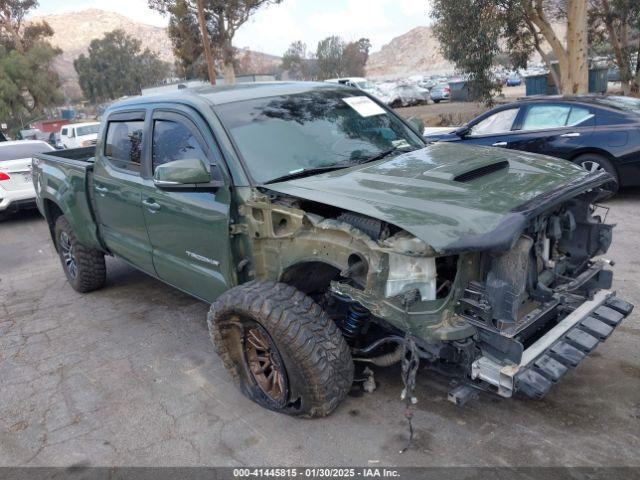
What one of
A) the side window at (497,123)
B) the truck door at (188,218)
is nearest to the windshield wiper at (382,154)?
the truck door at (188,218)

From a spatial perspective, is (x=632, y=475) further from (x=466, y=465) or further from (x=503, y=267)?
(x=503, y=267)

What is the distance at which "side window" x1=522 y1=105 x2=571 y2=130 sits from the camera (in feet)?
26.0

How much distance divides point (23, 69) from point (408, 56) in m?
98.3

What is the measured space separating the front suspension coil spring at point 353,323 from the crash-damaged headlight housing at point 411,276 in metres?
0.56

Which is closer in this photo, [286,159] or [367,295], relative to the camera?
[367,295]

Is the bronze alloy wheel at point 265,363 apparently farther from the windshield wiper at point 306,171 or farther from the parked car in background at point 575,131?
the parked car in background at point 575,131

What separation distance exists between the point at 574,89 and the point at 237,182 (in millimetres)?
13074

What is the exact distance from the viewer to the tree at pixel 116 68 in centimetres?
6844

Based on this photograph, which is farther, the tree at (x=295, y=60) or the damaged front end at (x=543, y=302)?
the tree at (x=295, y=60)

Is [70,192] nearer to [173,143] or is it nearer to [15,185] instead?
[173,143]

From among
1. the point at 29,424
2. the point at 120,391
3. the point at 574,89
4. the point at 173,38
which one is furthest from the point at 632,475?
the point at 173,38

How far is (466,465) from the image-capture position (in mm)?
2916

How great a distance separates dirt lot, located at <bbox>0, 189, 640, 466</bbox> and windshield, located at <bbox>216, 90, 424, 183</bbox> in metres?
1.52

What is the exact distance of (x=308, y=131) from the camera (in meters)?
4.05
